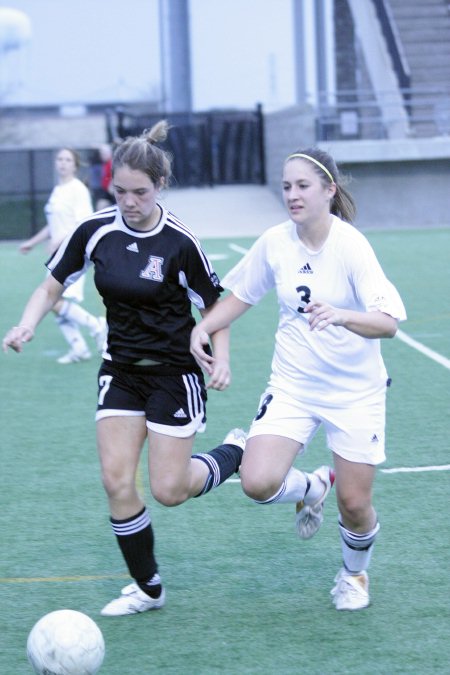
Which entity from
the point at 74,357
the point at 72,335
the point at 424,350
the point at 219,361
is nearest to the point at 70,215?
the point at 72,335

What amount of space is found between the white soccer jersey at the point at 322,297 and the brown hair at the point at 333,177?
0.15 metres

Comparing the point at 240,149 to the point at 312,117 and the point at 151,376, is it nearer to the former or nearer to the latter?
the point at 312,117

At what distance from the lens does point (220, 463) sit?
213 inches

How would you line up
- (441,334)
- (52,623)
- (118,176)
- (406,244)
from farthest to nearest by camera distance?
(406,244), (441,334), (118,176), (52,623)

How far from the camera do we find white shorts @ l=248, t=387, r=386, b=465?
4852 millimetres

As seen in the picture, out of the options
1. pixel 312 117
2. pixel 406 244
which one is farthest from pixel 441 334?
pixel 312 117

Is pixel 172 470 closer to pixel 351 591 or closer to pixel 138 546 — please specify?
pixel 138 546

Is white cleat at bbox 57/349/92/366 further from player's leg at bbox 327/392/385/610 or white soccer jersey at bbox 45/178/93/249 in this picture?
player's leg at bbox 327/392/385/610

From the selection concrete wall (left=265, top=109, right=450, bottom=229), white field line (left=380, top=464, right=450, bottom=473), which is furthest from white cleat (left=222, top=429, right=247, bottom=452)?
concrete wall (left=265, top=109, right=450, bottom=229)

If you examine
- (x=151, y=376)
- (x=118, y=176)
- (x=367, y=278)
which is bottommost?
(x=151, y=376)

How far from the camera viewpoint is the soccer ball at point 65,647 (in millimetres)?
4086

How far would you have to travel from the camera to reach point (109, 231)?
4875 millimetres

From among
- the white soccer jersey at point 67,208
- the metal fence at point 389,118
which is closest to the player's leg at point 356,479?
the white soccer jersey at point 67,208

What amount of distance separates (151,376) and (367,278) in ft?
3.15
